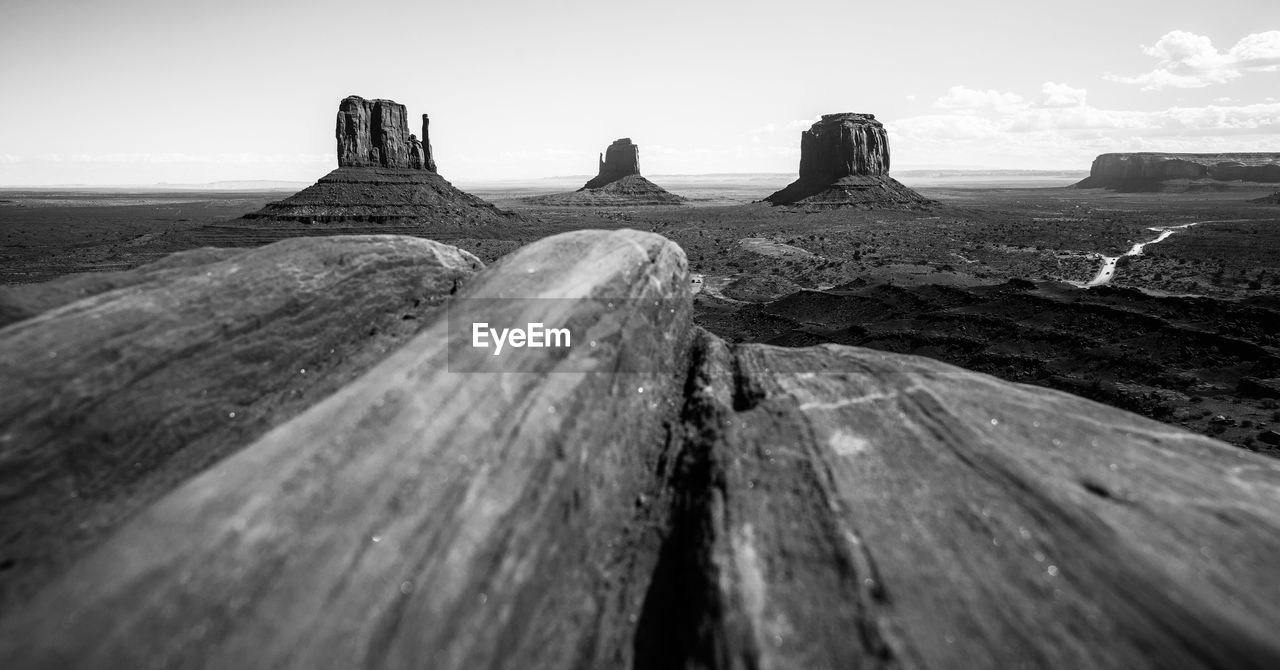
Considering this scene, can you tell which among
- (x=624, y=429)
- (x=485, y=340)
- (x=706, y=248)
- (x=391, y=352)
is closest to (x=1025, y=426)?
(x=624, y=429)

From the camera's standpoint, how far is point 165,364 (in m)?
6.62

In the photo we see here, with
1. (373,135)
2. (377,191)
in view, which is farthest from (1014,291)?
(373,135)

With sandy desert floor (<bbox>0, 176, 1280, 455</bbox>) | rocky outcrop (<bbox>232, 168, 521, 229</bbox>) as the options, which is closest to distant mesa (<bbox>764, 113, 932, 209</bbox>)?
sandy desert floor (<bbox>0, 176, 1280, 455</bbox>)

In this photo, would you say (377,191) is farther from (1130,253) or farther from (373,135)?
(1130,253)

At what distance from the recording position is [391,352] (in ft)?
24.6

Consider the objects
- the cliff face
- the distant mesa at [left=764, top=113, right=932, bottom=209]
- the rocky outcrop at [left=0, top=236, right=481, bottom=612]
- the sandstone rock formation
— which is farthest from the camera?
the cliff face

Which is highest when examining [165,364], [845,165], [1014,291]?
[845,165]

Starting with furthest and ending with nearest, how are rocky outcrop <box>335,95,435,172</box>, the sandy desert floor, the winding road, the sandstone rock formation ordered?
rocky outcrop <box>335,95,435,172</box> → the winding road → the sandy desert floor → the sandstone rock formation

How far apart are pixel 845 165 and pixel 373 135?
320 ft

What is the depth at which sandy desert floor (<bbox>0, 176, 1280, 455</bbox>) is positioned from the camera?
2330cm

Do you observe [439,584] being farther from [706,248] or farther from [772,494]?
[706,248]

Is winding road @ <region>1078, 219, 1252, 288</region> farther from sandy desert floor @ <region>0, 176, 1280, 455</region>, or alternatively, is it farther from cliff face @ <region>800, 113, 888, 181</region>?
cliff face @ <region>800, 113, 888, 181</region>

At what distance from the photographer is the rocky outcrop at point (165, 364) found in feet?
18.3

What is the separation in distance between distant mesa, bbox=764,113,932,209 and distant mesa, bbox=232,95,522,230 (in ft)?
221
